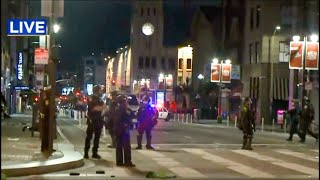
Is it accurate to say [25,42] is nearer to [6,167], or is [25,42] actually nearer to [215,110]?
[215,110]

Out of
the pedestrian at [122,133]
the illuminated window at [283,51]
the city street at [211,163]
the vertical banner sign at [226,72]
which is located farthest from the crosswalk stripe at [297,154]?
the illuminated window at [283,51]

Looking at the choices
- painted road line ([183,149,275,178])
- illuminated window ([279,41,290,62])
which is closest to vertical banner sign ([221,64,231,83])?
illuminated window ([279,41,290,62])

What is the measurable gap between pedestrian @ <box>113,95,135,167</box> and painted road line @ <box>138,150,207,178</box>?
945 mm

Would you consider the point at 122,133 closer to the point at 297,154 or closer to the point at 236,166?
the point at 236,166

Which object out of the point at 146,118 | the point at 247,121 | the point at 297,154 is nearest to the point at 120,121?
the point at 146,118

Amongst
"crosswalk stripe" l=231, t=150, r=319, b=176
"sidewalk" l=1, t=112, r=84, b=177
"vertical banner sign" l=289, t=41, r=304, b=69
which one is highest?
"vertical banner sign" l=289, t=41, r=304, b=69

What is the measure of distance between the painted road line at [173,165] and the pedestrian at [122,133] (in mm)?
945

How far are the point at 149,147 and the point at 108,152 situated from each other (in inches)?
72.7

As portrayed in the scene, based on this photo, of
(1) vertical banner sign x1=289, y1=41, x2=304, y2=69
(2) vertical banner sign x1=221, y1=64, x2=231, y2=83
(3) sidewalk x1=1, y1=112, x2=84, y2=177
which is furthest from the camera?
(2) vertical banner sign x1=221, y1=64, x2=231, y2=83

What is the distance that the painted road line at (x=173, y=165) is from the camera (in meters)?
13.8

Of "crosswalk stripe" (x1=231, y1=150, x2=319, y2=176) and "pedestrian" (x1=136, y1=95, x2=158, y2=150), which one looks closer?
"crosswalk stripe" (x1=231, y1=150, x2=319, y2=176)

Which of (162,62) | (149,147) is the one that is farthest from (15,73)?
(149,147)

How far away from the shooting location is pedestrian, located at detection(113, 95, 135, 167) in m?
15.3

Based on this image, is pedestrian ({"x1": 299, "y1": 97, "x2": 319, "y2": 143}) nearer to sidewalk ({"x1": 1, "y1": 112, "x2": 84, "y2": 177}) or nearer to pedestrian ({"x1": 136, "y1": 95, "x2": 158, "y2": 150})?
pedestrian ({"x1": 136, "y1": 95, "x2": 158, "y2": 150})
